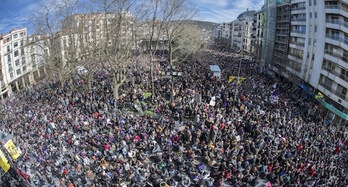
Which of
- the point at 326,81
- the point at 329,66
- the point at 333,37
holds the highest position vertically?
the point at 333,37

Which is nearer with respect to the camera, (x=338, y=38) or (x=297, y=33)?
(x=338, y=38)

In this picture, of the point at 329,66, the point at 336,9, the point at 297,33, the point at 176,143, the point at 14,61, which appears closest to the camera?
the point at 176,143

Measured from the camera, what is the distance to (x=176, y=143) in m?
16.6

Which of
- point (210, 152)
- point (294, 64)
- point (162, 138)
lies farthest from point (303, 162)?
point (294, 64)

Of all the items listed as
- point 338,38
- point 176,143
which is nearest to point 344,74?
point 338,38

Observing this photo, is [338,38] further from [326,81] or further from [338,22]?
[326,81]

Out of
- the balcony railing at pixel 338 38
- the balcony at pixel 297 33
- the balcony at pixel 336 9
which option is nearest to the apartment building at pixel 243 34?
the balcony at pixel 297 33

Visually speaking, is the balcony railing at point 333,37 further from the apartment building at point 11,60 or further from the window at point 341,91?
the apartment building at point 11,60

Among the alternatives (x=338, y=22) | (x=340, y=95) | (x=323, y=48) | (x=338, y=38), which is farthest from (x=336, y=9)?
(x=340, y=95)

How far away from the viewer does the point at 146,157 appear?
15.5m

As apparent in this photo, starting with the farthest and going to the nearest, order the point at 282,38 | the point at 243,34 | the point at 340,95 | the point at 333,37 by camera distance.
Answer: the point at 243,34, the point at 282,38, the point at 333,37, the point at 340,95

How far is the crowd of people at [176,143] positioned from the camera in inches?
542

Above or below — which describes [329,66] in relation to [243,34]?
below

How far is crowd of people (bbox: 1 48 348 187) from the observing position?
45.2 feet
